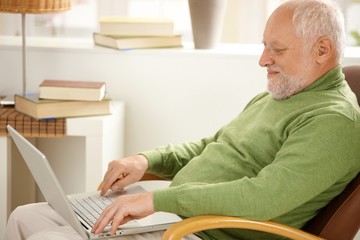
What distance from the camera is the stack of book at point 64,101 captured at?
2910 millimetres

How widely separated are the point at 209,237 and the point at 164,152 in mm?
413

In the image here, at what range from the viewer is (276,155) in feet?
6.85

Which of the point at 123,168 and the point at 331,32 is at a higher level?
the point at 331,32

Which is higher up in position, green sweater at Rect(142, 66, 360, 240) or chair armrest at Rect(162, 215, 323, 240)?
green sweater at Rect(142, 66, 360, 240)

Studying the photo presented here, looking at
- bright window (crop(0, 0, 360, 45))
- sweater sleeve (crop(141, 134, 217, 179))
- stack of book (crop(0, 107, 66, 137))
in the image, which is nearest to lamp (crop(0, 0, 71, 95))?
stack of book (crop(0, 107, 66, 137))

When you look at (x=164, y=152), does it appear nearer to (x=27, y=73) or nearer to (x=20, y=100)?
(x=20, y=100)

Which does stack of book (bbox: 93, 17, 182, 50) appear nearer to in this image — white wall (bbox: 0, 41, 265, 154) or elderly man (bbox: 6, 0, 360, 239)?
white wall (bbox: 0, 41, 265, 154)

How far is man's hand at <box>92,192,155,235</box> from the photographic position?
204 centimetres

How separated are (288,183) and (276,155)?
0.12 m

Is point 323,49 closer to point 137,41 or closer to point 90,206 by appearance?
point 90,206

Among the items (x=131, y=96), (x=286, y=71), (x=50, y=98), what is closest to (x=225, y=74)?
(x=131, y=96)

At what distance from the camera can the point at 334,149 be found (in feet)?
6.58

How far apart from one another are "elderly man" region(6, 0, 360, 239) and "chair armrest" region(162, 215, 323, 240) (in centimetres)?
2

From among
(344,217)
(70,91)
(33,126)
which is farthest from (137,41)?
(344,217)
